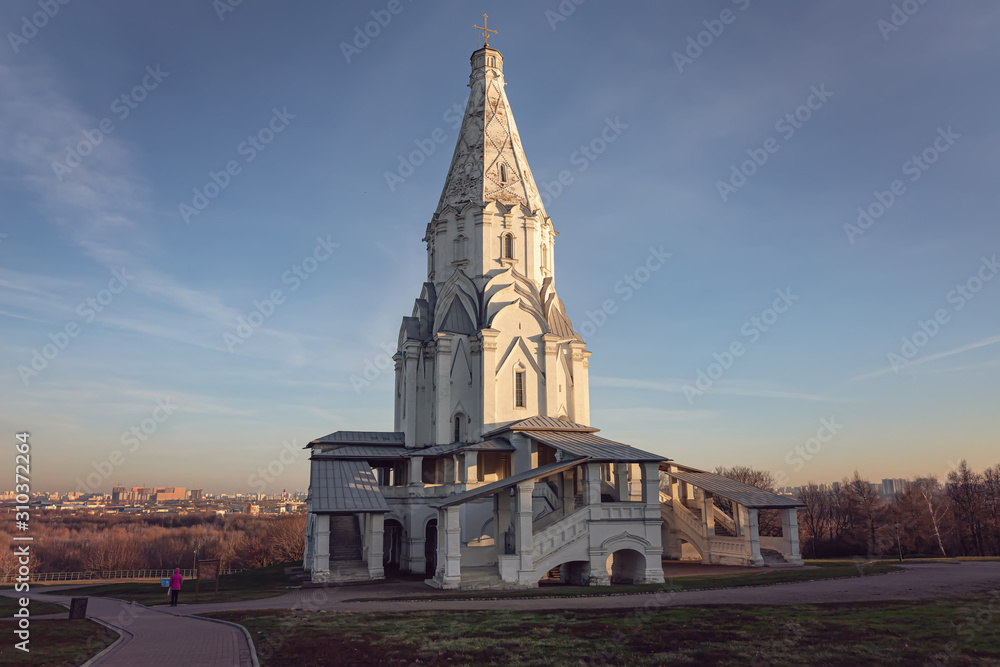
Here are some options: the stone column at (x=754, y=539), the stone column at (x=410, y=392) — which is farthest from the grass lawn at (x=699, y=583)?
the stone column at (x=410, y=392)

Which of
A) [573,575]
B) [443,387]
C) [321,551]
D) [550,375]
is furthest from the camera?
[550,375]

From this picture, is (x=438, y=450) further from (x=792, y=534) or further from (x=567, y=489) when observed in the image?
(x=792, y=534)

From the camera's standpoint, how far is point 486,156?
111 ft

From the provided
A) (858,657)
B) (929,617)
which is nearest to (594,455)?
(929,617)

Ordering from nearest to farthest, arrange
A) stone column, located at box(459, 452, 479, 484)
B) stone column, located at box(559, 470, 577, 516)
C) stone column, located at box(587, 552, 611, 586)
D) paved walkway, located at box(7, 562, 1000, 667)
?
1. paved walkway, located at box(7, 562, 1000, 667)
2. stone column, located at box(587, 552, 611, 586)
3. stone column, located at box(559, 470, 577, 516)
4. stone column, located at box(459, 452, 479, 484)

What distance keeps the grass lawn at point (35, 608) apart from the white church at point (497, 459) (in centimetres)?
743

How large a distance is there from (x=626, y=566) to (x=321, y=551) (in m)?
10.7

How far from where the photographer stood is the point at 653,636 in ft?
36.8

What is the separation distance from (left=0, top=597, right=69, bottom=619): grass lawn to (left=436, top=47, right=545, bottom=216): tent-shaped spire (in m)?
23.2

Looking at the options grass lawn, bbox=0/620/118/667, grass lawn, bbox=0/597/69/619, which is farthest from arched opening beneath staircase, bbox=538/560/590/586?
grass lawn, bbox=0/597/69/619

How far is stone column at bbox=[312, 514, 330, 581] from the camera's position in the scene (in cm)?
2248

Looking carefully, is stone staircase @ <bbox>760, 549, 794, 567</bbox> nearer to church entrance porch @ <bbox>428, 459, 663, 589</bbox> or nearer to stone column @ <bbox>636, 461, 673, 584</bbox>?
stone column @ <bbox>636, 461, 673, 584</bbox>

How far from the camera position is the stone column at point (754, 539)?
81.3 ft

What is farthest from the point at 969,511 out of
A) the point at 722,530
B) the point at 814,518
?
the point at 722,530
